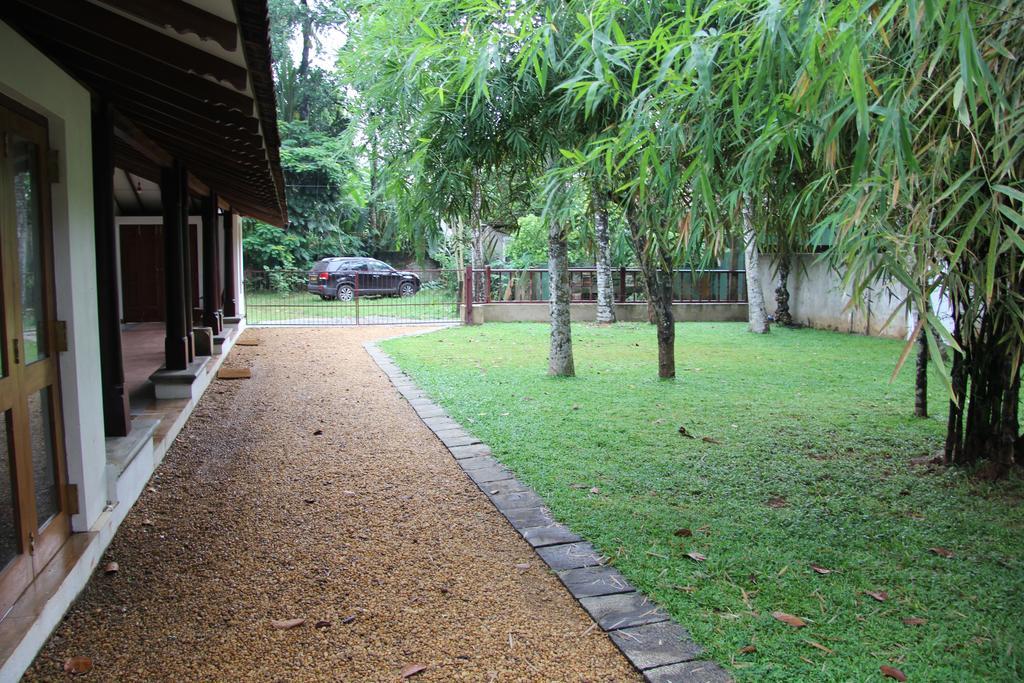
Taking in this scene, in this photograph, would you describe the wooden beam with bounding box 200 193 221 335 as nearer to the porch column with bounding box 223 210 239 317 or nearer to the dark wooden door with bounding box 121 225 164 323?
the porch column with bounding box 223 210 239 317

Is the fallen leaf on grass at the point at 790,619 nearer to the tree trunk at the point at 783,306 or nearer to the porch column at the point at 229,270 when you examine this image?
the porch column at the point at 229,270

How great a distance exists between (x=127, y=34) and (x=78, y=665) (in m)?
2.39

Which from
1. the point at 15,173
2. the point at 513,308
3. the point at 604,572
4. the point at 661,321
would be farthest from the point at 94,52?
A: the point at 513,308

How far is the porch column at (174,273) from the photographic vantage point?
6734 mm

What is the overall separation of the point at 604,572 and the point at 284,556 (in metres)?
1.57

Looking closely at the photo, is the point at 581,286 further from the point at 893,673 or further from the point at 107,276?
the point at 893,673

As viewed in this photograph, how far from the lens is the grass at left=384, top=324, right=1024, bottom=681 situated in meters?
2.81

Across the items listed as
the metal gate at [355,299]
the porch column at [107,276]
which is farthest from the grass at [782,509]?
the metal gate at [355,299]

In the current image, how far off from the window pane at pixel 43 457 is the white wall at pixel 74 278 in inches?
4.8

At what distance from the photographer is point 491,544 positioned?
3854 millimetres

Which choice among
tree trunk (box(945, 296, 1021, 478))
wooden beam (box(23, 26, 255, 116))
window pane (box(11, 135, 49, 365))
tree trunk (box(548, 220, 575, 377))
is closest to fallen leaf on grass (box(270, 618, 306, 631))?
window pane (box(11, 135, 49, 365))

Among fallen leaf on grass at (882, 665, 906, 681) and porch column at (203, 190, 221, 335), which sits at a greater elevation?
porch column at (203, 190, 221, 335)

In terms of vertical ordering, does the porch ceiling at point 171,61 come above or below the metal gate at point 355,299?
above

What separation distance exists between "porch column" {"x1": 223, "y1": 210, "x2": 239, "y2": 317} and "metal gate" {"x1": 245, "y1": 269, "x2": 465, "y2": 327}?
2.84m
